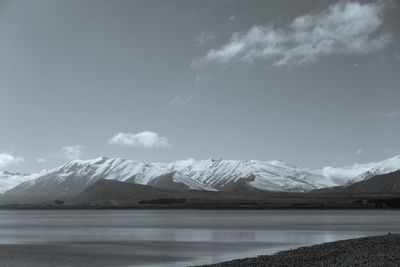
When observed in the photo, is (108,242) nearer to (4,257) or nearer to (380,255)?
(4,257)

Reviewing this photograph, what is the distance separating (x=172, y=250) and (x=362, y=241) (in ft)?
67.0

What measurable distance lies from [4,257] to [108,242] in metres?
20.3

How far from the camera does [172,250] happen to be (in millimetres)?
60688

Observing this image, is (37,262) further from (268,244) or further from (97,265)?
(268,244)

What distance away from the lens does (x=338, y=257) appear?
1779 inches

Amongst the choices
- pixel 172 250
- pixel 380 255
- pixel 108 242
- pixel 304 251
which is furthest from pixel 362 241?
pixel 108 242

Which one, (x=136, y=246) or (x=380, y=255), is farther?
(x=136, y=246)

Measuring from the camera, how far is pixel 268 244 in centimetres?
6600

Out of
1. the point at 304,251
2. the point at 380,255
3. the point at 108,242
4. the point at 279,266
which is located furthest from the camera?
the point at 108,242

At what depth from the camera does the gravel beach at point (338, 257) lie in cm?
4094

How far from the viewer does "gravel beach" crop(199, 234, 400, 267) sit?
1612 inches

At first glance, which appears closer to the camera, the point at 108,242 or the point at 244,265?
the point at 244,265

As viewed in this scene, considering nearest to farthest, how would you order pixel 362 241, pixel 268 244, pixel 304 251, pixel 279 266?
1. pixel 279 266
2. pixel 304 251
3. pixel 362 241
4. pixel 268 244

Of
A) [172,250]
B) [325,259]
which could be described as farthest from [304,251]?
[172,250]
